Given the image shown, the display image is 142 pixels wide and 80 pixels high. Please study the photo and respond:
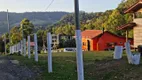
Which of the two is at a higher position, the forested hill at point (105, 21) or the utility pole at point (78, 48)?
the forested hill at point (105, 21)

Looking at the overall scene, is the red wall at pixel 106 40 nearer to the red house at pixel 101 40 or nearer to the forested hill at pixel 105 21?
the red house at pixel 101 40

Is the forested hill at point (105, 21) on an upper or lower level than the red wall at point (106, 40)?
upper

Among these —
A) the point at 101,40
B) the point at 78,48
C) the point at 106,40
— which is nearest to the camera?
the point at 78,48

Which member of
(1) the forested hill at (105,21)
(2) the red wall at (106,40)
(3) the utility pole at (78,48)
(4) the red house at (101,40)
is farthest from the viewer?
(2) the red wall at (106,40)

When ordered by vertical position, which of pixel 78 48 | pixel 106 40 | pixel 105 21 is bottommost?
pixel 78 48

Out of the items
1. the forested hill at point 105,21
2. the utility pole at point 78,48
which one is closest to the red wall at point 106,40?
the forested hill at point 105,21

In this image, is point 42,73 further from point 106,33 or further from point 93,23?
point 93,23

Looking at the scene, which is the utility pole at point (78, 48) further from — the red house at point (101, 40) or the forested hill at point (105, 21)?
the red house at point (101, 40)

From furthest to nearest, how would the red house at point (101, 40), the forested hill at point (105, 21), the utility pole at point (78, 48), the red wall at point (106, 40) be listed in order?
the red wall at point (106, 40) → the red house at point (101, 40) → the forested hill at point (105, 21) → the utility pole at point (78, 48)

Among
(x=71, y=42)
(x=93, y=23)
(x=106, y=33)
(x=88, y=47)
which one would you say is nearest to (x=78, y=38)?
(x=106, y=33)

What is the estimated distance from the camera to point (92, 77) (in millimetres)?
14273

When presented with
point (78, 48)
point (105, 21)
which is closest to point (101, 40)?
point (105, 21)

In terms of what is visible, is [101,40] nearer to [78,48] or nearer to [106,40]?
[106,40]

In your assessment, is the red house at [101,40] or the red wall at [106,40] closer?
the red house at [101,40]
